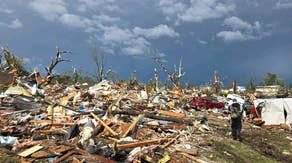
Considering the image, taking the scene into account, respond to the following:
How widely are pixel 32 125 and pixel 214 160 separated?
5.75 metres

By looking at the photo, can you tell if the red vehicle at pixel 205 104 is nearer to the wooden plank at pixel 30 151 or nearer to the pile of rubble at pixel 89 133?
the pile of rubble at pixel 89 133

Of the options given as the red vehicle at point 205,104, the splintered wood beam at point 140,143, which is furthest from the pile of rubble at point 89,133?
the red vehicle at point 205,104

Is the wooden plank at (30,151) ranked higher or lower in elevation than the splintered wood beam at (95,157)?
higher

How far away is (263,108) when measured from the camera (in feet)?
56.0

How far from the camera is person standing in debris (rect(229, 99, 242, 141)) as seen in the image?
1155 cm

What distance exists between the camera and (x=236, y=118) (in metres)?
11.6

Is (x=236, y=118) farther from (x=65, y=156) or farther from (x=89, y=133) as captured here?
(x=65, y=156)

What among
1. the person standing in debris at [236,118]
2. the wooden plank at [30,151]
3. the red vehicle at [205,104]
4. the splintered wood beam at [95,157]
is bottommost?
the splintered wood beam at [95,157]

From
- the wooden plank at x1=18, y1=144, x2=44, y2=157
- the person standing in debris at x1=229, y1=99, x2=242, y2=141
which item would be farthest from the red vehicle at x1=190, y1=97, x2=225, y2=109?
the wooden plank at x1=18, y1=144, x2=44, y2=157

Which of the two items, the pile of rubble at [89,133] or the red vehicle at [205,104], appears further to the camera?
the red vehicle at [205,104]

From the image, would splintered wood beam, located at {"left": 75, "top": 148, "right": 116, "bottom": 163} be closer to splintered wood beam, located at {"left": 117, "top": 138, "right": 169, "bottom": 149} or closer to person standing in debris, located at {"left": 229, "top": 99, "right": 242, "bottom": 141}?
splintered wood beam, located at {"left": 117, "top": 138, "right": 169, "bottom": 149}

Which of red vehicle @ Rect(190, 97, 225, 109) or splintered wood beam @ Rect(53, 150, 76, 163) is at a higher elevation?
red vehicle @ Rect(190, 97, 225, 109)

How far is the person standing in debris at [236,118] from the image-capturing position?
1155 centimetres

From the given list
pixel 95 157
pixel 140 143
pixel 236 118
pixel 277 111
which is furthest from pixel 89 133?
pixel 277 111
